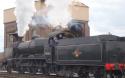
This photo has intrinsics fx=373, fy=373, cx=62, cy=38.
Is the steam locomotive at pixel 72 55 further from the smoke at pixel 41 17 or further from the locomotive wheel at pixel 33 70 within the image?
the smoke at pixel 41 17

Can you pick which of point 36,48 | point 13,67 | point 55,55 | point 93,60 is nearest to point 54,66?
point 55,55

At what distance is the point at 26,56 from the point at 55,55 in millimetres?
4896

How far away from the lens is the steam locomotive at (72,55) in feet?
71.2

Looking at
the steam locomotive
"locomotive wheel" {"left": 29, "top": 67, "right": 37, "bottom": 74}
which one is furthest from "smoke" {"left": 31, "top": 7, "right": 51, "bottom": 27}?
"locomotive wheel" {"left": 29, "top": 67, "right": 37, "bottom": 74}

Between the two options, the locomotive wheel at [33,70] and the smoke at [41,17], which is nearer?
the locomotive wheel at [33,70]

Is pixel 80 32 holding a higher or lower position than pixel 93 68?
higher

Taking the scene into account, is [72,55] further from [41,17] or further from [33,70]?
[41,17]

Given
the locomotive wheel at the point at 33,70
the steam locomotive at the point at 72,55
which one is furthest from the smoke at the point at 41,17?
the locomotive wheel at the point at 33,70

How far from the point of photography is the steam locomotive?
21.7m

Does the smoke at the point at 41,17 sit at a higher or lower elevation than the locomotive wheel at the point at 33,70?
higher

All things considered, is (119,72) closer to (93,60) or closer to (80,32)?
(93,60)

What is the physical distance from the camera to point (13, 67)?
33.1 metres

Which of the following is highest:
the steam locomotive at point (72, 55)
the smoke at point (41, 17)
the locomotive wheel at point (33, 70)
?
the smoke at point (41, 17)

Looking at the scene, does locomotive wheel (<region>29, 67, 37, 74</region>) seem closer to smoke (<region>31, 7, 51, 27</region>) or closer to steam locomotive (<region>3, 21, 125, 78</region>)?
steam locomotive (<region>3, 21, 125, 78</region>)
